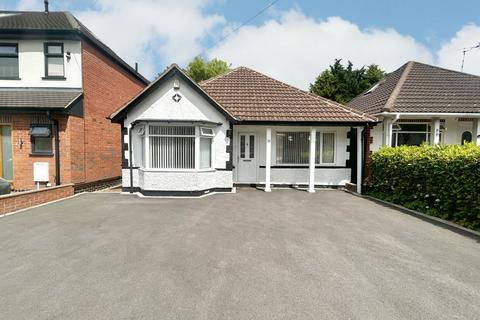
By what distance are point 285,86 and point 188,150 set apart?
615cm

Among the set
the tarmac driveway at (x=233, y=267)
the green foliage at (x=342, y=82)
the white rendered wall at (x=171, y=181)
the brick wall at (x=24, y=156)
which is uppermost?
the green foliage at (x=342, y=82)

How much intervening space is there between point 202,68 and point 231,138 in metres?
27.5

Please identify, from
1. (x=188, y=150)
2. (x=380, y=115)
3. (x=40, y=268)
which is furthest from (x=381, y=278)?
(x=380, y=115)

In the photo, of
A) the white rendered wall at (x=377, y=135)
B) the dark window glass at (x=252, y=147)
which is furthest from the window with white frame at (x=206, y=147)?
the white rendered wall at (x=377, y=135)

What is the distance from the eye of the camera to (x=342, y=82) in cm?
2583

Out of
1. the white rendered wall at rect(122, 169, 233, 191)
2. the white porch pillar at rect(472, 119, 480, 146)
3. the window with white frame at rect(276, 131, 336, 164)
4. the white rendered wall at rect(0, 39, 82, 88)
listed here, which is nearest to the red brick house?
the white rendered wall at rect(0, 39, 82, 88)

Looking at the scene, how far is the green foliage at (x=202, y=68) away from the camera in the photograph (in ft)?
113

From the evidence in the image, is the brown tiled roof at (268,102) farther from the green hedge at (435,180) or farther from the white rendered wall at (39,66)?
the white rendered wall at (39,66)

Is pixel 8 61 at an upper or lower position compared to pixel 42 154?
upper

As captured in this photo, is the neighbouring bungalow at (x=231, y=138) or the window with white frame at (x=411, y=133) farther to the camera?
the window with white frame at (x=411, y=133)

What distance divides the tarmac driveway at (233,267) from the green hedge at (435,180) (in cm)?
86

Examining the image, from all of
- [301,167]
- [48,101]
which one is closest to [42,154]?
[48,101]

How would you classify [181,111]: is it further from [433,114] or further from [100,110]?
[433,114]

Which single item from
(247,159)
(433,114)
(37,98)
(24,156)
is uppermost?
(37,98)
